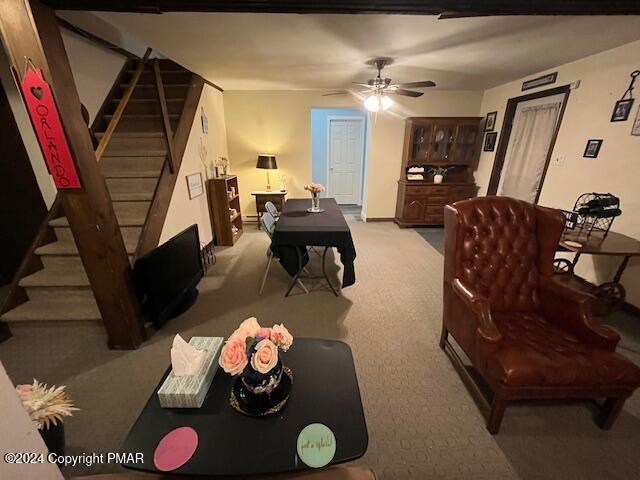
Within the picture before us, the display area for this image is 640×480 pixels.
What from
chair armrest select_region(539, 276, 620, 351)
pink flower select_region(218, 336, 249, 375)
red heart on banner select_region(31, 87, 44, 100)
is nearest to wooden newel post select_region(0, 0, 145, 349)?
red heart on banner select_region(31, 87, 44, 100)

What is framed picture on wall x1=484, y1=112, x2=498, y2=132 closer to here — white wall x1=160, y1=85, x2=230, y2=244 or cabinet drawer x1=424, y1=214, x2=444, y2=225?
cabinet drawer x1=424, y1=214, x2=444, y2=225

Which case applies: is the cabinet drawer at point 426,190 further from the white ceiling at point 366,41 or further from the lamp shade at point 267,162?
the lamp shade at point 267,162

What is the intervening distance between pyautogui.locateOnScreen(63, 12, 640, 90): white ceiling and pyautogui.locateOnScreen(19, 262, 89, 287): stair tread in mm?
2087

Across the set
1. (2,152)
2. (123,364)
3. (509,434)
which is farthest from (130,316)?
(509,434)

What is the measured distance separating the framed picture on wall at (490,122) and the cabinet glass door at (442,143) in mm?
595

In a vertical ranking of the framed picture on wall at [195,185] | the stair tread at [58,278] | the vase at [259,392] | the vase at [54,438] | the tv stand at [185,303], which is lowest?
the tv stand at [185,303]

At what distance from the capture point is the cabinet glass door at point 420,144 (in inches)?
188

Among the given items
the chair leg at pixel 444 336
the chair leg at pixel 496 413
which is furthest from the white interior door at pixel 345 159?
the chair leg at pixel 496 413

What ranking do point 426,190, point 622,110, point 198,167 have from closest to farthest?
1. point 622,110
2. point 198,167
3. point 426,190

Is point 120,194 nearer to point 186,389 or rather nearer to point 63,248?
point 63,248

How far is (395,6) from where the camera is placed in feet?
4.36

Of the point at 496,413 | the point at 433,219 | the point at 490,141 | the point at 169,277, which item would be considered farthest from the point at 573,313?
the point at 490,141

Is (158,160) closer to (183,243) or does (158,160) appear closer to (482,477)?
(183,243)

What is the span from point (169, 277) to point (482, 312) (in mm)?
2346
